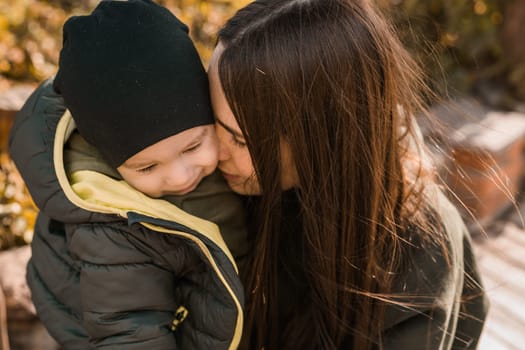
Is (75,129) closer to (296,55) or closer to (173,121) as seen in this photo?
(173,121)

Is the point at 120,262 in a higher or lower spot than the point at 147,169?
lower

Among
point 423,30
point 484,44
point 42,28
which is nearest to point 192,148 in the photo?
point 423,30

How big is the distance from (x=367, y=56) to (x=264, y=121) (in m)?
0.30

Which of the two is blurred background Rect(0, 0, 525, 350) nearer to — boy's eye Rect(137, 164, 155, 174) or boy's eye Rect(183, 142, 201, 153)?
boy's eye Rect(183, 142, 201, 153)

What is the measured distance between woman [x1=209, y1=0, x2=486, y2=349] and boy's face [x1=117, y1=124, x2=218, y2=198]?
0.23 feet

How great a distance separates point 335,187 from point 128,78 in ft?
2.00

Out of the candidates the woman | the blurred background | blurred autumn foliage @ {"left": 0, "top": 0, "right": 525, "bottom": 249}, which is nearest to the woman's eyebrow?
the woman

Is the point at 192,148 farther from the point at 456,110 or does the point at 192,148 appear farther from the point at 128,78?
the point at 456,110

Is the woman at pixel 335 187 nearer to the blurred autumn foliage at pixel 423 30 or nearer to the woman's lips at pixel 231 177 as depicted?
Answer: the woman's lips at pixel 231 177

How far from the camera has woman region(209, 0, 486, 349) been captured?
148 centimetres

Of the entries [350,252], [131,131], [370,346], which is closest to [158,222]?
[131,131]

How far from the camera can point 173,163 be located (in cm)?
150

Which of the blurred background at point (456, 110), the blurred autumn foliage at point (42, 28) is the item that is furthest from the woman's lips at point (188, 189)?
the blurred autumn foliage at point (42, 28)

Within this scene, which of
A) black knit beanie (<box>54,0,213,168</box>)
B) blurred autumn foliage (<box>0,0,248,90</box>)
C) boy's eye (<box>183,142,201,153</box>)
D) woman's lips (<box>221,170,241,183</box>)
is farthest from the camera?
blurred autumn foliage (<box>0,0,248,90</box>)
